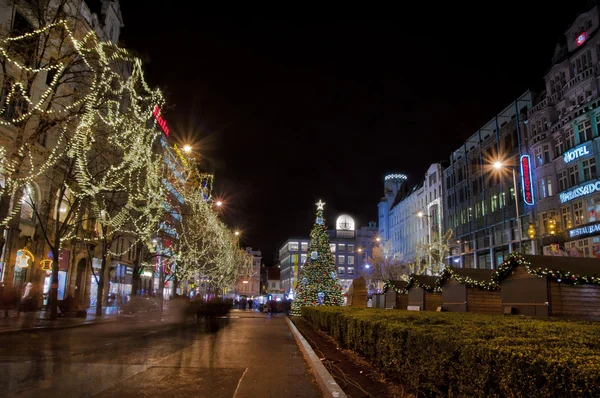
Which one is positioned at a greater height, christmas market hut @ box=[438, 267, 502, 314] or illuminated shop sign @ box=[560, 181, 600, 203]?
illuminated shop sign @ box=[560, 181, 600, 203]

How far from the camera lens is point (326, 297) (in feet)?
134

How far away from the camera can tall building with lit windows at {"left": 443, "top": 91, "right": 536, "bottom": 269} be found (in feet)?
156

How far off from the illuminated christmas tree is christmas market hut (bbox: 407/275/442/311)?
41.9 feet

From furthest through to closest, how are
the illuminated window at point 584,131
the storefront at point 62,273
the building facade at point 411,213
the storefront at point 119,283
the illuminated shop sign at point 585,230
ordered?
the building facade at point 411,213 < the storefront at point 119,283 < the illuminated window at point 584,131 < the storefront at point 62,273 < the illuminated shop sign at point 585,230

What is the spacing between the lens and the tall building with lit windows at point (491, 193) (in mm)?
47688

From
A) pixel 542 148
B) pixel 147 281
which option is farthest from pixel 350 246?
pixel 542 148

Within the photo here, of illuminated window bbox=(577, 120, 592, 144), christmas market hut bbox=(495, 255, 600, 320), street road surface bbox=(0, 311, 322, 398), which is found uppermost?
illuminated window bbox=(577, 120, 592, 144)

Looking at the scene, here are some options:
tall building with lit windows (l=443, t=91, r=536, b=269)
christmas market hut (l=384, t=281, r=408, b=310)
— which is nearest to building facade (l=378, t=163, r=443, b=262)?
tall building with lit windows (l=443, t=91, r=536, b=269)

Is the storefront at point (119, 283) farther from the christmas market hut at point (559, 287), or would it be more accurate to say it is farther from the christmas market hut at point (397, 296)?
the christmas market hut at point (559, 287)

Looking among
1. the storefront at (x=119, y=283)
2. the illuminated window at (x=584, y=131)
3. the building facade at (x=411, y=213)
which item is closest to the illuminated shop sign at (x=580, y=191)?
the illuminated window at (x=584, y=131)

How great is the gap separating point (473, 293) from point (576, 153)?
69.3ft

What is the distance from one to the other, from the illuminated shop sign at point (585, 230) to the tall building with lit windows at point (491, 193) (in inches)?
234

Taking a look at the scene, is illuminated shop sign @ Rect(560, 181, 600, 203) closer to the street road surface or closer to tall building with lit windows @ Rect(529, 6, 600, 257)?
tall building with lit windows @ Rect(529, 6, 600, 257)

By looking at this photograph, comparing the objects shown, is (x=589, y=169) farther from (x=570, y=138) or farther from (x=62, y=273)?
(x=62, y=273)
